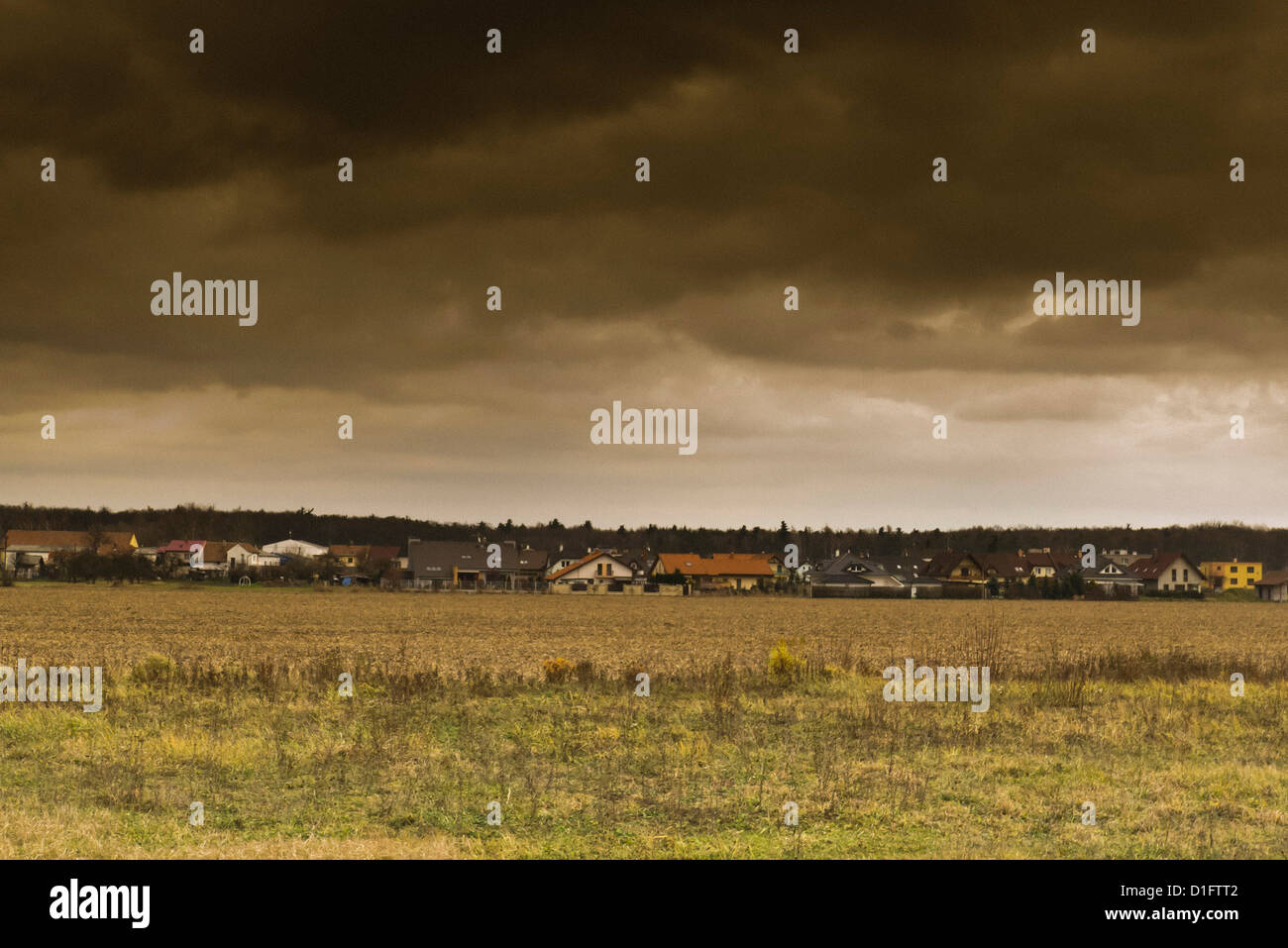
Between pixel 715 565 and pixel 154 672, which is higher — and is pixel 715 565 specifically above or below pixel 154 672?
below

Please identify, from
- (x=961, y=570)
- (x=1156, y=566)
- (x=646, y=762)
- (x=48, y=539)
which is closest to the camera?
(x=646, y=762)

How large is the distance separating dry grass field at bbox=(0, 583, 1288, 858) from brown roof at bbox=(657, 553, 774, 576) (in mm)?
76796

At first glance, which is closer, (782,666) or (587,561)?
(782,666)

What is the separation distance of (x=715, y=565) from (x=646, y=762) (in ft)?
306

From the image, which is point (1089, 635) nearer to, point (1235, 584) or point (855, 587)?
point (855, 587)

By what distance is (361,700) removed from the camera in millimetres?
16922

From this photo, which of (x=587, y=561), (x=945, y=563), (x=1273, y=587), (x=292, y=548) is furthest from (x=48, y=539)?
(x=1273, y=587)

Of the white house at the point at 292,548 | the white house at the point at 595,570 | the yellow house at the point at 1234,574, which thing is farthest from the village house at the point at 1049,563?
the white house at the point at 292,548

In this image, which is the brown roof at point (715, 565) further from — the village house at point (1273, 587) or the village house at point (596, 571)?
the village house at point (1273, 587)

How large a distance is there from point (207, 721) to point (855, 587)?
85.2 metres

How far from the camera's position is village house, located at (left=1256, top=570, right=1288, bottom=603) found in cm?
10194

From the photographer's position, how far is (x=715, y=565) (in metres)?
105

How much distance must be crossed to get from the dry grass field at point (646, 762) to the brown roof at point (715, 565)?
3023 inches

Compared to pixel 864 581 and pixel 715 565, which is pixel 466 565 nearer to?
pixel 715 565
